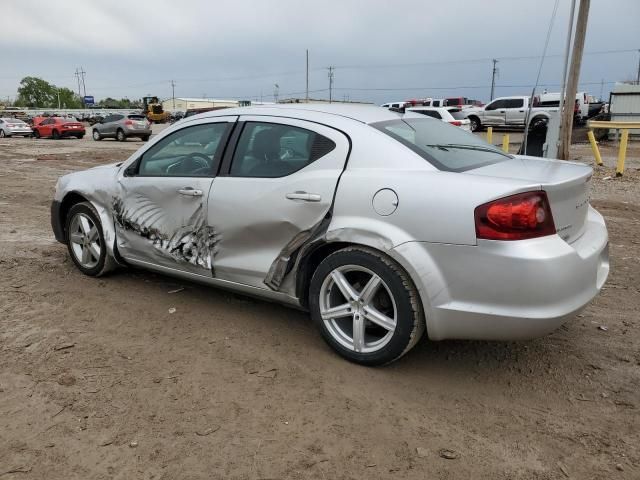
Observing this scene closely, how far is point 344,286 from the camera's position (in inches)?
124

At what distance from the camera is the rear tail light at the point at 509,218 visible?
267 cm

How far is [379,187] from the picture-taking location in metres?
3.01

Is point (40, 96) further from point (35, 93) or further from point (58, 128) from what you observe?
point (58, 128)

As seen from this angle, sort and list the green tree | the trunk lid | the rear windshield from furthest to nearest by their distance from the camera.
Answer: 1. the green tree
2. the rear windshield
3. the trunk lid

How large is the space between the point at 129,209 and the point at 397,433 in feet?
9.20

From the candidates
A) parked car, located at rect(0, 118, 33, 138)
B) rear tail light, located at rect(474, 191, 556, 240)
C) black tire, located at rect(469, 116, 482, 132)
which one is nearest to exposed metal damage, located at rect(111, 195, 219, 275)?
rear tail light, located at rect(474, 191, 556, 240)

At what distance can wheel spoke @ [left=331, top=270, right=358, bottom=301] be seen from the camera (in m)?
3.15

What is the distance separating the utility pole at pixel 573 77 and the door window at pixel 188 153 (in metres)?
10.8

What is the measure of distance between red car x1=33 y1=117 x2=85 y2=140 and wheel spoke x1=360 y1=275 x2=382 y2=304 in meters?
32.9

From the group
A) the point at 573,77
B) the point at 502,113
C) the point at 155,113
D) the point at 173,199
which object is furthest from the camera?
the point at 155,113

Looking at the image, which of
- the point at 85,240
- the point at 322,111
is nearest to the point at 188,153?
the point at 322,111

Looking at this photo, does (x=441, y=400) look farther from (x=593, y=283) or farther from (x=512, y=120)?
(x=512, y=120)

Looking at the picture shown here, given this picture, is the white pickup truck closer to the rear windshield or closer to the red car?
the red car

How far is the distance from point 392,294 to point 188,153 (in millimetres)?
2050
